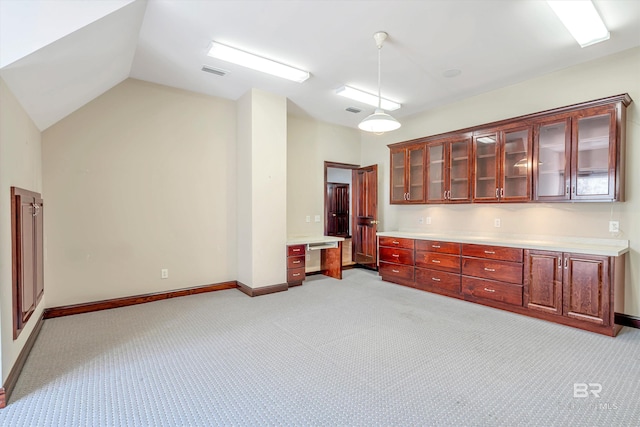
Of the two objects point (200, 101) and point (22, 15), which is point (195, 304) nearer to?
point (200, 101)

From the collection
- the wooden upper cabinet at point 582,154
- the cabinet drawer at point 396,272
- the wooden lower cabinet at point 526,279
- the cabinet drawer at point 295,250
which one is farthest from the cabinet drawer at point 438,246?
the cabinet drawer at point 295,250

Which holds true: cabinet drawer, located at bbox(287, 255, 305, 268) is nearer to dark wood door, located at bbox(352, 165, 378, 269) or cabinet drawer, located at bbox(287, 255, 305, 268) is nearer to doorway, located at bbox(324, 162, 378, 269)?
doorway, located at bbox(324, 162, 378, 269)

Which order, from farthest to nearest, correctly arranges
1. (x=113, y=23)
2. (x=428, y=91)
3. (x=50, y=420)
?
(x=428, y=91), (x=113, y=23), (x=50, y=420)

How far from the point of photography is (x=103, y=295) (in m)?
3.85

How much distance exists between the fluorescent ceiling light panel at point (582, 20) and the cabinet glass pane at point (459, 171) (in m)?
1.76

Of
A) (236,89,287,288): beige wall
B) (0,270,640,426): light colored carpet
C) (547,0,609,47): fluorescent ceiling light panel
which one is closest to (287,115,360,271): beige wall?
(236,89,287,288): beige wall

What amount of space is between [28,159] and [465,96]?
5.65 meters

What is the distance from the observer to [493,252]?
3879 mm

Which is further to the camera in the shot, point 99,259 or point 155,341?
point 99,259

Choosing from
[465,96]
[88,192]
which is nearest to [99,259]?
[88,192]

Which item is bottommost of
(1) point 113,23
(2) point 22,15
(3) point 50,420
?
(3) point 50,420

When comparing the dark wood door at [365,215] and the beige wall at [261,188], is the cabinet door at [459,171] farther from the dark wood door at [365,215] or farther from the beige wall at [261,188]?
the beige wall at [261,188]

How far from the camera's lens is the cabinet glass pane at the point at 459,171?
455 centimetres
